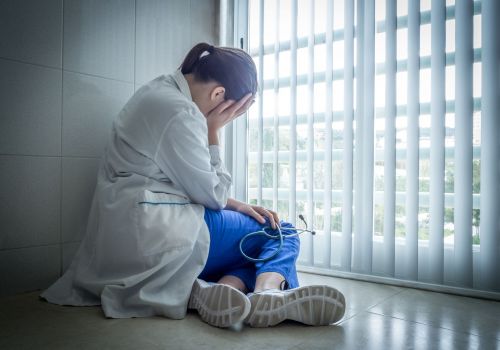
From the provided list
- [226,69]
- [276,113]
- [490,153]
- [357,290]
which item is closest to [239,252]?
[357,290]

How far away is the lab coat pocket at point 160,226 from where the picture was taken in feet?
4.14

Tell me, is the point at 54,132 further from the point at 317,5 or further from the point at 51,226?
the point at 317,5

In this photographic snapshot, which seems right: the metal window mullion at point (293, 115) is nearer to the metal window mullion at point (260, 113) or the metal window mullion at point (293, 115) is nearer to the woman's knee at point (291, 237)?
the metal window mullion at point (260, 113)

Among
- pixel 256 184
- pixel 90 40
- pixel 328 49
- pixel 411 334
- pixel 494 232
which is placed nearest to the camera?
pixel 411 334

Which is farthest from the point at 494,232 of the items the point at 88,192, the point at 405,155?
the point at 88,192

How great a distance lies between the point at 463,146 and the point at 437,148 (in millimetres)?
94

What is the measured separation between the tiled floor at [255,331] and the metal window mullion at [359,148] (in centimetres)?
42

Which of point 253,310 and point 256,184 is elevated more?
point 256,184

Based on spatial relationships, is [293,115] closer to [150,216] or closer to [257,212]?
[257,212]

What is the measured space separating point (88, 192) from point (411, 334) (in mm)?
1337

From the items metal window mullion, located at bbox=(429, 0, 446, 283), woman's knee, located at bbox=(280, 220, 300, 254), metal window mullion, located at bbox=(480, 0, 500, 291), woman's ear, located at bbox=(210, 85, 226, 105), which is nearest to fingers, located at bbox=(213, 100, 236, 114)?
woman's ear, located at bbox=(210, 85, 226, 105)

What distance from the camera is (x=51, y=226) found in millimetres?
1616

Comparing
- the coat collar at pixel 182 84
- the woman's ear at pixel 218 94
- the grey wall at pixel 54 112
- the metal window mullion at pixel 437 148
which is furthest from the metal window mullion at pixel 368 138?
the grey wall at pixel 54 112

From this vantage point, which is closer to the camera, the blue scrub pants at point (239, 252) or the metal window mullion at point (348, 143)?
the blue scrub pants at point (239, 252)
